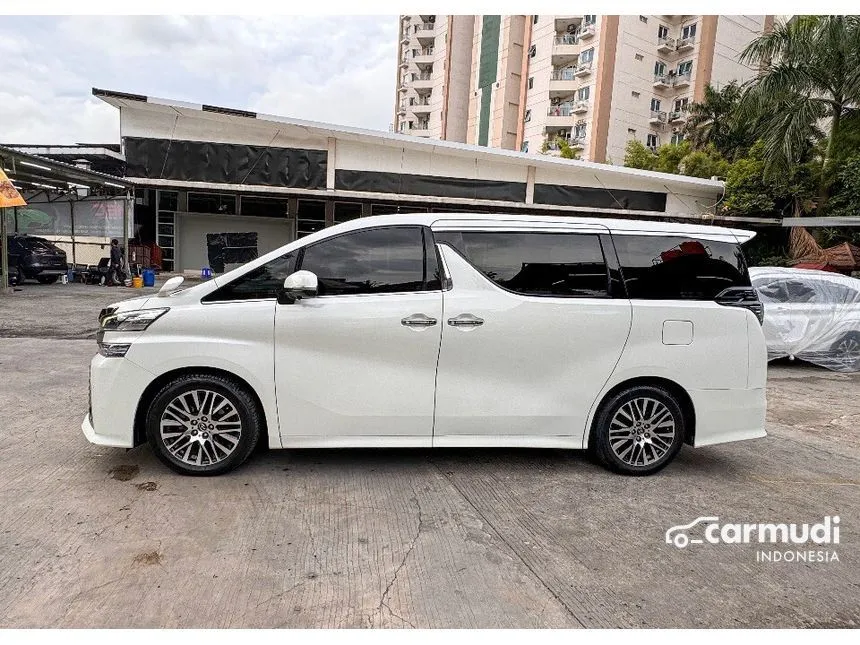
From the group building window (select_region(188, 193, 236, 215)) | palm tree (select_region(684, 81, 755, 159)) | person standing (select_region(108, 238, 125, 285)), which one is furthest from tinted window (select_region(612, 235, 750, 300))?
palm tree (select_region(684, 81, 755, 159))

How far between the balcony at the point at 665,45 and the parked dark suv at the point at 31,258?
4897 centimetres

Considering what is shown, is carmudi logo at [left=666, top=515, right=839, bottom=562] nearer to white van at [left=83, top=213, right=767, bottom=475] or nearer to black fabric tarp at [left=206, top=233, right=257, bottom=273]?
white van at [left=83, top=213, right=767, bottom=475]

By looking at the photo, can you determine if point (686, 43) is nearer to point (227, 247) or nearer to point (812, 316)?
point (227, 247)

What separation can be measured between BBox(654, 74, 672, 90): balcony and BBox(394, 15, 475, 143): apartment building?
825 inches

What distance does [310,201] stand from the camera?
22047 millimetres

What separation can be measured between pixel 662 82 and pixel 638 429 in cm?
5264

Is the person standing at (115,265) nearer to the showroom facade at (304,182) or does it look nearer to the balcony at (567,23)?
the showroom facade at (304,182)

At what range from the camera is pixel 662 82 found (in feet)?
159

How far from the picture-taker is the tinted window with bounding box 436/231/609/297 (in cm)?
393

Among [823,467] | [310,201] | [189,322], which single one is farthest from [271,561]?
[310,201]

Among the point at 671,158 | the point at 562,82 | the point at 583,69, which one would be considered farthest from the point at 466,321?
the point at 562,82

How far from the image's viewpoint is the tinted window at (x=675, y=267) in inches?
160

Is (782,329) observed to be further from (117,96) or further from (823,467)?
(117,96)

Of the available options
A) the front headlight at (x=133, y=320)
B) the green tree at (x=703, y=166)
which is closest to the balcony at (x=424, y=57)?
the green tree at (x=703, y=166)
